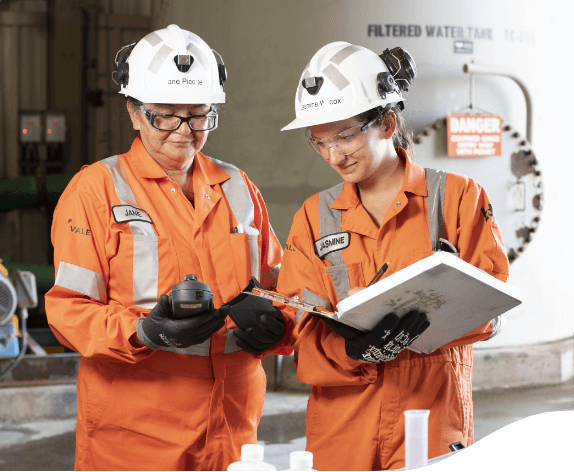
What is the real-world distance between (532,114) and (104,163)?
3444 mm

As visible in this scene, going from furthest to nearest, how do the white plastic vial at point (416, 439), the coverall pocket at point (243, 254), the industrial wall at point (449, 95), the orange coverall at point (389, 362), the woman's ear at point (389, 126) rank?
the industrial wall at point (449, 95) → the coverall pocket at point (243, 254) → the woman's ear at point (389, 126) → the orange coverall at point (389, 362) → the white plastic vial at point (416, 439)

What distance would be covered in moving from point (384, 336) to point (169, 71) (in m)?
0.94

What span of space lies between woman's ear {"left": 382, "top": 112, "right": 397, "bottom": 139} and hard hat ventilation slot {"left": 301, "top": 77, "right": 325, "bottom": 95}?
0.67 feet

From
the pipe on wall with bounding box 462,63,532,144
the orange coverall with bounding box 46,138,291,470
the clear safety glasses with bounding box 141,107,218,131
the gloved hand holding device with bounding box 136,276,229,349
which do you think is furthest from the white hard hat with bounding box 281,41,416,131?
the pipe on wall with bounding box 462,63,532,144

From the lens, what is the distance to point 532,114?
4.50m

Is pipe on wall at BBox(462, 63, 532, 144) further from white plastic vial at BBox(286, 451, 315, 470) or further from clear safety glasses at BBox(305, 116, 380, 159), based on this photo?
white plastic vial at BBox(286, 451, 315, 470)

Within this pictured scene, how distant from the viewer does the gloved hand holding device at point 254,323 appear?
5.96 feet

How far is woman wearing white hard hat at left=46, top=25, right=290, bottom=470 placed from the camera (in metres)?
1.74

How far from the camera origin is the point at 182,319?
1.59 metres

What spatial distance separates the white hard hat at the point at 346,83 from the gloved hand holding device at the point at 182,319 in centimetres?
53

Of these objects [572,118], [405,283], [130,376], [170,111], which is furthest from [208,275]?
[572,118]

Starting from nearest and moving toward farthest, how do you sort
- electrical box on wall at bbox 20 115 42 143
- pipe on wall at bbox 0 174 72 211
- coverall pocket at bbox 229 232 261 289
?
coverall pocket at bbox 229 232 261 289 < pipe on wall at bbox 0 174 72 211 < electrical box on wall at bbox 20 115 42 143

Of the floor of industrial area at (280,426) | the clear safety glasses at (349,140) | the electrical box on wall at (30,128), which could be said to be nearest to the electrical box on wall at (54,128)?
the electrical box on wall at (30,128)

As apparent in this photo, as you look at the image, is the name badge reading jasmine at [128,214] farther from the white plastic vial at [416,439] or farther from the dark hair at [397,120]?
the white plastic vial at [416,439]
